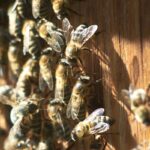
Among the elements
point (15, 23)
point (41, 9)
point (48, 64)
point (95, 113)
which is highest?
point (41, 9)

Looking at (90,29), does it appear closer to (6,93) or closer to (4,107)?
(6,93)

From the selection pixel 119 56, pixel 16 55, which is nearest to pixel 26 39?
pixel 16 55

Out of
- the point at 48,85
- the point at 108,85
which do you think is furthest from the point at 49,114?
the point at 108,85

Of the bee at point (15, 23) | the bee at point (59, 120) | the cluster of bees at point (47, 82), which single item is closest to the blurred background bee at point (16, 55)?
the cluster of bees at point (47, 82)

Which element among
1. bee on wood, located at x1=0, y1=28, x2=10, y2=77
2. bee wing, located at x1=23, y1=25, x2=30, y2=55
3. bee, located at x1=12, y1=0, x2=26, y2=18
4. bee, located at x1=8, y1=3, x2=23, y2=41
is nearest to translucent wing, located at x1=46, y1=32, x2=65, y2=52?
bee wing, located at x1=23, y1=25, x2=30, y2=55

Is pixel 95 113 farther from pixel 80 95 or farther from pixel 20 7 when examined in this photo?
pixel 20 7

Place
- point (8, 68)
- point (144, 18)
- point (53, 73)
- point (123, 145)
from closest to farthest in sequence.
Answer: point (144, 18) < point (123, 145) < point (53, 73) < point (8, 68)

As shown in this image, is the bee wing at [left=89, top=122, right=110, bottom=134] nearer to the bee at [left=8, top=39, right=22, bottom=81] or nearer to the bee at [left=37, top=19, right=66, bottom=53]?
the bee at [left=37, top=19, right=66, bottom=53]
